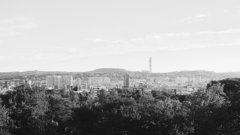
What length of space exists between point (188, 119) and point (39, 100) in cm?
1684

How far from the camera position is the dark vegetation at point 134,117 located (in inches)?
904

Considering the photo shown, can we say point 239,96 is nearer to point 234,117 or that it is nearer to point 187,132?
A: point 234,117

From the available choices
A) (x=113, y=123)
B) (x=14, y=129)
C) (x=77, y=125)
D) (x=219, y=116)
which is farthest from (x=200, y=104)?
(x=14, y=129)

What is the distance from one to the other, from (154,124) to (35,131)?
425 inches

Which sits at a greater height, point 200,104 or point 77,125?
point 200,104

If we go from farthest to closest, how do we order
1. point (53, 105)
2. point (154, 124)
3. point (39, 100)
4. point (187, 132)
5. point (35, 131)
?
point (53, 105)
point (39, 100)
point (35, 131)
point (154, 124)
point (187, 132)

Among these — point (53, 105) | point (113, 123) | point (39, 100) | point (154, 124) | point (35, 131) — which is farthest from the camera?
point (53, 105)

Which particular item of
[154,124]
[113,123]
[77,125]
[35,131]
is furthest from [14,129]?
[154,124]

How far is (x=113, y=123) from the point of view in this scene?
89.0 feet

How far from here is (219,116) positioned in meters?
23.4

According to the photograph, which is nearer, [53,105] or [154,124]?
[154,124]

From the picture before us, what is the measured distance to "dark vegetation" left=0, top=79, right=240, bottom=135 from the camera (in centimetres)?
2297

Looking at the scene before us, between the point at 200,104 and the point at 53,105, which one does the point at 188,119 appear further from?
the point at 53,105

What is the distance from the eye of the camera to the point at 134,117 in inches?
1019
